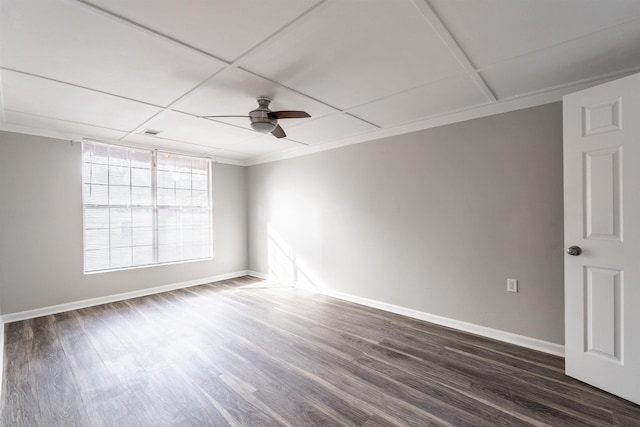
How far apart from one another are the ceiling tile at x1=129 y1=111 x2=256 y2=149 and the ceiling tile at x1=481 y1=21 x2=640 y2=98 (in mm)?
2789

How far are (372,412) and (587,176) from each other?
231cm

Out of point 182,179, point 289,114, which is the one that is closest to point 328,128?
point 289,114

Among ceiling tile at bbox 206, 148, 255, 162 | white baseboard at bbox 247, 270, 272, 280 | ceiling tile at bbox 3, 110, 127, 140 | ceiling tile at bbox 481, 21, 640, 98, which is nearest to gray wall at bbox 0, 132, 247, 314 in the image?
ceiling tile at bbox 3, 110, 127, 140

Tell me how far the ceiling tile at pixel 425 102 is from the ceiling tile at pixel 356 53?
0.18 metres

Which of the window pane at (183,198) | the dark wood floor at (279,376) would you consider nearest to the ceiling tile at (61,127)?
the window pane at (183,198)

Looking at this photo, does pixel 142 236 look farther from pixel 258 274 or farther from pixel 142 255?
pixel 258 274

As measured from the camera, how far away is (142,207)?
175 inches

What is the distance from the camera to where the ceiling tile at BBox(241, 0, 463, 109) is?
1.54m

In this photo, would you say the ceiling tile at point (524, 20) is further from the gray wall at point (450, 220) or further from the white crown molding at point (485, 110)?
the gray wall at point (450, 220)

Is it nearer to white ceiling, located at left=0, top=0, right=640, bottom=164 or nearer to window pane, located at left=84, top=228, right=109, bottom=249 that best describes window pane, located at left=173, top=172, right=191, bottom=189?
window pane, located at left=84, top=228, right=109, bottom=249

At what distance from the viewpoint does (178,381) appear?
7.21 ft

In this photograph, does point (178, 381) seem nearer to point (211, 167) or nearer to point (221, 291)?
point (221, 291)

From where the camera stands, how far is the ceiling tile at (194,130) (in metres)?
3.17

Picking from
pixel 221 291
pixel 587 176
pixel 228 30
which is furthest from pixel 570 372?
pixel 221 291
